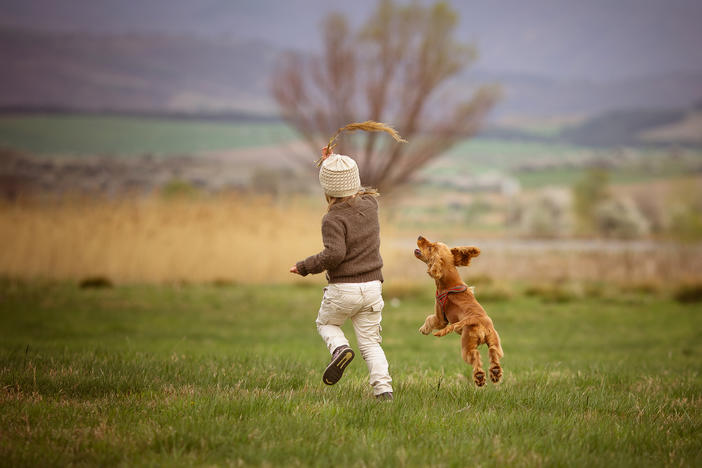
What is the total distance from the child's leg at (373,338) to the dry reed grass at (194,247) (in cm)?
1043

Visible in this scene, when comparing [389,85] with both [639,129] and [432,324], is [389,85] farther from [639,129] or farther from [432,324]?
[639,129]

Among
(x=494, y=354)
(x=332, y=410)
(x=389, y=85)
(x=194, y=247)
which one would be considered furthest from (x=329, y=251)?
(x=389, y=85)

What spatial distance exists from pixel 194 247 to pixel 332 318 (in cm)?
1242

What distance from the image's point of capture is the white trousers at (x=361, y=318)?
15.4 feet

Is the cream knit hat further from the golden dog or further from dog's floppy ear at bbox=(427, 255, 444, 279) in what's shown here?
dog's floppy ear at bbox=(427, 255, 444, 279)

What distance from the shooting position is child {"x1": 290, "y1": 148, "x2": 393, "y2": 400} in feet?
15.1

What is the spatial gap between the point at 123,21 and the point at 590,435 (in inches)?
7299

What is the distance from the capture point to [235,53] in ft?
517

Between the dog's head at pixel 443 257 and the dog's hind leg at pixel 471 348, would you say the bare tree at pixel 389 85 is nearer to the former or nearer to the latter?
the dog's head at pixel 443 257

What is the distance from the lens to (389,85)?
2019 cm

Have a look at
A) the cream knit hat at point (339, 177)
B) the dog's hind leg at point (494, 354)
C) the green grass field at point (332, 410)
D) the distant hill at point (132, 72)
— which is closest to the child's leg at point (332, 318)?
the green grass field at point (332, 410)

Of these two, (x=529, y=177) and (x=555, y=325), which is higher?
(x=529, y=177)

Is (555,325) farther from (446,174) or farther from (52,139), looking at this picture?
(52,139)

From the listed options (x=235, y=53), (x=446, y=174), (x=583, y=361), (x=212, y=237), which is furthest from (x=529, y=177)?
(x=235, y=53)
